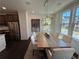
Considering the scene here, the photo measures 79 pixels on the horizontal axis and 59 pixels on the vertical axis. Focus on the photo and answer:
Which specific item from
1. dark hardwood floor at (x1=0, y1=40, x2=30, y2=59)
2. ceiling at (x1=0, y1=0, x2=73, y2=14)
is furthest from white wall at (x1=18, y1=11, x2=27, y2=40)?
dark hardwood floor at (x1=0, y1=40, x2=30, y2=59)

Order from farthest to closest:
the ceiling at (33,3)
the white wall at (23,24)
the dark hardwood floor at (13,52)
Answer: the white wall at (23,24) < the ceiling at (33,3) < the dark hardwood floor at (13,52)

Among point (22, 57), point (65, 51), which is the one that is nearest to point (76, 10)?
point (65, 51)

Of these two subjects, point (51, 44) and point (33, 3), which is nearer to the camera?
point (51, 44)

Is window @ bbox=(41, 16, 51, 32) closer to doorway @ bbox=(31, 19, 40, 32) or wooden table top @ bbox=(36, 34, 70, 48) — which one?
doorway @ bbox=(31, 19, 40, 32)

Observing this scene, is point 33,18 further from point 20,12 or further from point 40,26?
point 20,12

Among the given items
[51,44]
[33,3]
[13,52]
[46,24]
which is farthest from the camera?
[46,24]

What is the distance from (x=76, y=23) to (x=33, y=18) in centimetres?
534

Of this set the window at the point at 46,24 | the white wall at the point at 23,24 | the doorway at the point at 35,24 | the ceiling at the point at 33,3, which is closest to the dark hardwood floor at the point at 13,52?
the white wall at the point at 23,24

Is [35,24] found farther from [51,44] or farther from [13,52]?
[51,44]

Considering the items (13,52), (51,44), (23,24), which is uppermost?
(23,24)

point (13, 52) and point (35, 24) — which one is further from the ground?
point (35, 24)

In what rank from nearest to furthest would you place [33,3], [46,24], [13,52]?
[13,52]
[33,3]
[46,24]

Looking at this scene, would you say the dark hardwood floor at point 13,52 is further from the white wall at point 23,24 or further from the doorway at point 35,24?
the doorway at point 35,24

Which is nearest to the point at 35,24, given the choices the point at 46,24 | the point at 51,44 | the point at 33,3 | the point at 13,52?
the point at 46,24
